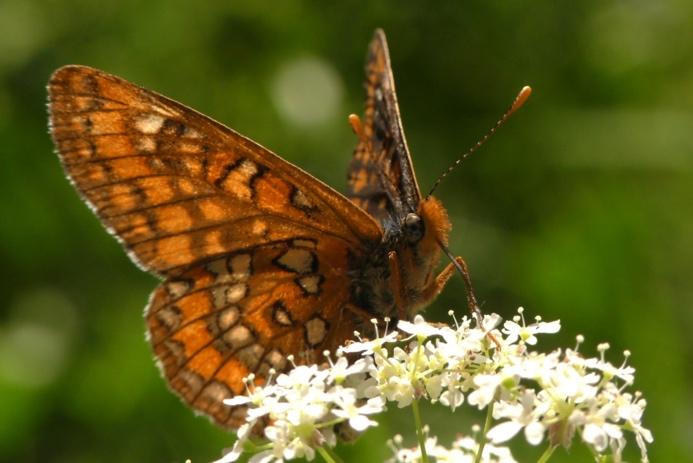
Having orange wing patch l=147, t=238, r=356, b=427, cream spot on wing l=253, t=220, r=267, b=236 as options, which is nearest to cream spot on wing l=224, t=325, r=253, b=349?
→ orange wing patch l=147, t=238, r=356, b=427

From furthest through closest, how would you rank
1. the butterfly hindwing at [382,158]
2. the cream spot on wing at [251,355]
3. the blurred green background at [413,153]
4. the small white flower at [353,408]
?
1. the blurred green background at [413,153]
2. the butterfly hindwing at [382,158]
3. the cream spot on wing at [251,355]
4. the small white flower at [353,408]

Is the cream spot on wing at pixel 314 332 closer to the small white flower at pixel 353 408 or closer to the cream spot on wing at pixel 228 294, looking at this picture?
the cream spot on wing at pixel 228 294

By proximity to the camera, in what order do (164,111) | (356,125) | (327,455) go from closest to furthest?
(327,455) < (164,111) < (356,125)

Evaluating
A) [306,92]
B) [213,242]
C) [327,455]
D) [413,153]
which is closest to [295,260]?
[213,242]

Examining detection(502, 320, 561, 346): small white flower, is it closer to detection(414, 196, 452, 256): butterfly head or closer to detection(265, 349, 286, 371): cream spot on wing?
detection(414, 196, 452, 256): butterfly head

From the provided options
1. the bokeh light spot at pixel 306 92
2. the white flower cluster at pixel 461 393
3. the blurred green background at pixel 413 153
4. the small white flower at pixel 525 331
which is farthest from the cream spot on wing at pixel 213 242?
the bokeh light spot at pixel 306 92

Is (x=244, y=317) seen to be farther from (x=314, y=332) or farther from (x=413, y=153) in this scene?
(x=413, y=153)

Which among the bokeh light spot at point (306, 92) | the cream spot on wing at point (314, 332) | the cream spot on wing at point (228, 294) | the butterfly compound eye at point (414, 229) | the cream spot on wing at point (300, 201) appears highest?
the bokeh light spot at point (306, 92)
